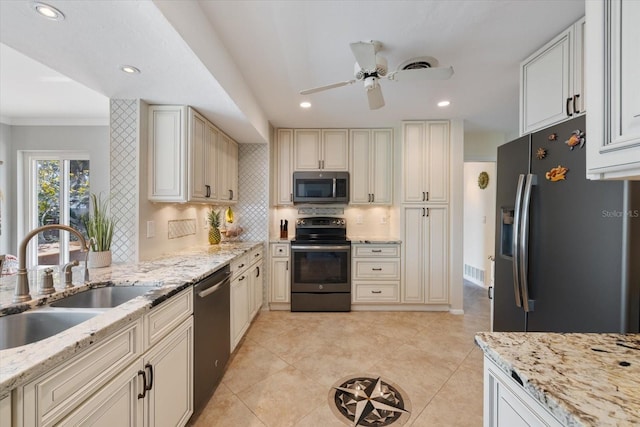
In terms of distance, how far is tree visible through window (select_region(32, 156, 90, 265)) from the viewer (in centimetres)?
373

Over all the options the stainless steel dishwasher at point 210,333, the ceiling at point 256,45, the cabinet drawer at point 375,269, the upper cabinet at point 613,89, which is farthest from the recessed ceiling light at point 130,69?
the cabinet drawer at point 375,269

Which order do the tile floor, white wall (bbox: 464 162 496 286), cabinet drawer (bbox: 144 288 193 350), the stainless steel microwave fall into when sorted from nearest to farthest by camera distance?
1. cabinet drawer (bbox: 144 288 193 350)
2. the tile floor
3. the stainless steel microwave
4. white wall (bbox: 464 162 496 286)

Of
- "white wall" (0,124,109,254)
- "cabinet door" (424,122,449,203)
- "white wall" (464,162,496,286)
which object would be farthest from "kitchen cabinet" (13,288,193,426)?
"white wall" (464,162,496,286)

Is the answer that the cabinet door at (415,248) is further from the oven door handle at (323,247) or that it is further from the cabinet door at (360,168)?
the oven door handle at (323,247)

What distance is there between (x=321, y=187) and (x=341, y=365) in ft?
6.86

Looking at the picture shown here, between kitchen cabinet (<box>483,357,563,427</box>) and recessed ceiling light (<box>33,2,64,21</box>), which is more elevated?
recessed ceiling light (<box>33,2,64,21</box>)

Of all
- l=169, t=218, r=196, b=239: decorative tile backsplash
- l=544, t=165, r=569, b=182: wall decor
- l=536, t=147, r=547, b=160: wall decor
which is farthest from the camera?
l=169, t=218, r=196, b=239: decorative tile backsplash

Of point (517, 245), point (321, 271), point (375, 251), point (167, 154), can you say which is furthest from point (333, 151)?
point (517, 245)

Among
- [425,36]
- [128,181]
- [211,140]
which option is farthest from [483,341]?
[211,140]

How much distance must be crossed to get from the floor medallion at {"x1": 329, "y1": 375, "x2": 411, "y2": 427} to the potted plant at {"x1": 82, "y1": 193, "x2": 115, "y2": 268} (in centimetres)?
185

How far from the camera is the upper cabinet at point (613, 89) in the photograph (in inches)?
25.1

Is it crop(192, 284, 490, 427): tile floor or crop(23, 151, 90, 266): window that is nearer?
crop(192, 284, 490, 427): tile floor

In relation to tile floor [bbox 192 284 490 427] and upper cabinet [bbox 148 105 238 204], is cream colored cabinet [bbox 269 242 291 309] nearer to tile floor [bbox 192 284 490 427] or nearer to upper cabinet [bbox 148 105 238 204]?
tile floor [bbox 192 284 490 427]

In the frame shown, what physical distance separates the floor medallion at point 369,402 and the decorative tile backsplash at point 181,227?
6.45 ft
